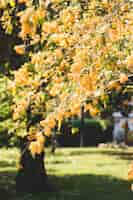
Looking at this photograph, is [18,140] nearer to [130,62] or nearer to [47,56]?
[47,56]

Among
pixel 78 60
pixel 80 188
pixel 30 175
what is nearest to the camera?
pixel 78 60

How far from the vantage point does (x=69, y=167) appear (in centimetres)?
1967

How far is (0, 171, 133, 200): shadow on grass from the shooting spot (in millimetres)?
13125

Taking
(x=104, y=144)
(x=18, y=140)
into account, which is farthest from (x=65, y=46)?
(x=104, y=144)

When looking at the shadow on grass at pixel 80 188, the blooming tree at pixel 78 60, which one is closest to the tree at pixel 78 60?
the blooming tree at pixel 78 60

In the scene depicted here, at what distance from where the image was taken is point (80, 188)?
14523 millimetres

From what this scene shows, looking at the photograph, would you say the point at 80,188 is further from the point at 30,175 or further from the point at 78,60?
the point at 78,60

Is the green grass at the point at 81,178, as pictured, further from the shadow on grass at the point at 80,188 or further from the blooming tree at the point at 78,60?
the blooming tree at the point at 78,60

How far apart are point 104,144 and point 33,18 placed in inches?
1091

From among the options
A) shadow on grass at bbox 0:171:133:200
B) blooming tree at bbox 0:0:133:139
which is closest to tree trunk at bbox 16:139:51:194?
shadow on grass at bbox 0:171:133:200

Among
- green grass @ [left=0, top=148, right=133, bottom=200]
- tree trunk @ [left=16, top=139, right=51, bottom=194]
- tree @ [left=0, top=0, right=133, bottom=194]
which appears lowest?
green grass @ [left=0, top=148, right=133, bottom=200]

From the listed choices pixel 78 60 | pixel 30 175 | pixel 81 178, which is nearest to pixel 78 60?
pixel 78 60

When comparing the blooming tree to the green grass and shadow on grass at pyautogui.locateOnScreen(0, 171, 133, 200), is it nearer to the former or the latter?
shadow on grass at pyautogui.locateOnScreen(0, 171, 133, 200)

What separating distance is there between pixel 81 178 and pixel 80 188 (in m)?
2.09
